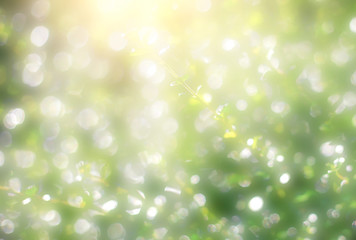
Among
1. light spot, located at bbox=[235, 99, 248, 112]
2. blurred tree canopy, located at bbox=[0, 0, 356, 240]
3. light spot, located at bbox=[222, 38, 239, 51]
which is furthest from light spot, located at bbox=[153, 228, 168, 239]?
light spot, located at bbox=[222, 38, 239, 51]

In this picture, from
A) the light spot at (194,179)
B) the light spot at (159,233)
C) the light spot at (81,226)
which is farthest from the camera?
the light spot at (81,226)

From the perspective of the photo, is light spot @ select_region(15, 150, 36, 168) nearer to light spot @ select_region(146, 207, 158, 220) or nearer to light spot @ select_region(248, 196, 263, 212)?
light spot @ select_region(146, 207, 158, 220)

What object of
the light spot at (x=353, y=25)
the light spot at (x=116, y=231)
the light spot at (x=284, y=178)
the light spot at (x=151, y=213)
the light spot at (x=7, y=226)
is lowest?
the light spot at (x=7, y=226)

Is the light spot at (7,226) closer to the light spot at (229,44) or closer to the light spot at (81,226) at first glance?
the light spot at (81,226)

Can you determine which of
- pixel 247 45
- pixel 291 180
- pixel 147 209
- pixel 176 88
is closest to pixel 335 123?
pixel 291 180

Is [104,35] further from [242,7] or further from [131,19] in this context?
[242,7]

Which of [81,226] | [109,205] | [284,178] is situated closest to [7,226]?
[81,226]

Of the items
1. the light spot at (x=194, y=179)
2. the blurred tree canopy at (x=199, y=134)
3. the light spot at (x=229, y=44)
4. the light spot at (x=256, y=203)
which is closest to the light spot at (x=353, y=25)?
the blurred tree canopy at (x=199, y=134)
